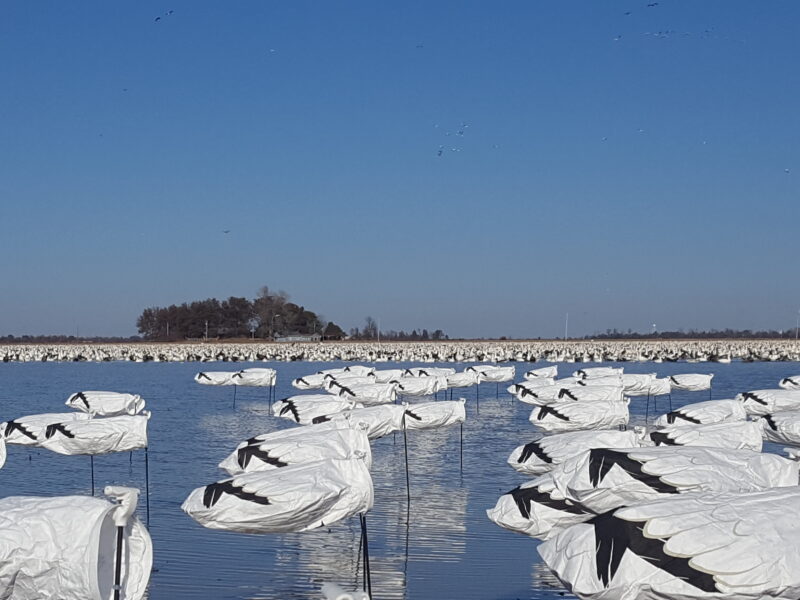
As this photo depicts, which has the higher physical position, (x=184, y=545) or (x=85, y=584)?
(x=85, y=584)

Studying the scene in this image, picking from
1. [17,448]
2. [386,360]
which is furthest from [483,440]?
[386,360]

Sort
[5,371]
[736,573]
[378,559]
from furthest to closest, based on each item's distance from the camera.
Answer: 1. [5,371]
2. [378,559]
3. [736,573]

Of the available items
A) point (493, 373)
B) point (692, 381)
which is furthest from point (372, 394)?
point (493, 373)

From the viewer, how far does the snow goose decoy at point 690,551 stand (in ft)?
21.2

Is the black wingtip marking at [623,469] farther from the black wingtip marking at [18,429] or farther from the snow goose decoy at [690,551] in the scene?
the black wingtip marking at [18,429]

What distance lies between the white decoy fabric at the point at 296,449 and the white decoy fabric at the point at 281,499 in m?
2.04

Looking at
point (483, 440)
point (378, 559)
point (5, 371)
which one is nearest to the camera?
point (378, 559)

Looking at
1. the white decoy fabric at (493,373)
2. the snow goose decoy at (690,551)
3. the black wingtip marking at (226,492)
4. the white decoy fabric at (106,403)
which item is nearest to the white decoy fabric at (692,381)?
the white decoy fabric at (493,373)

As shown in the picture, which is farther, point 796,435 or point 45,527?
point 796,435

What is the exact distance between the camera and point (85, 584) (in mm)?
7703

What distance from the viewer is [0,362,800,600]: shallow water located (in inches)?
482

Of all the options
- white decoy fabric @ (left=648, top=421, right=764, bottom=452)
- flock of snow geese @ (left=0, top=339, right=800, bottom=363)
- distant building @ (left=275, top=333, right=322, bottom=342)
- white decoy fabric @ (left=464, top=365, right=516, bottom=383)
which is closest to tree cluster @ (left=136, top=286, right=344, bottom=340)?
distant building @ (left=275, top=333, right=322, bottom=342)

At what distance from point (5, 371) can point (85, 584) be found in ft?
217

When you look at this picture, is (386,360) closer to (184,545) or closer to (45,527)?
(184,545)
